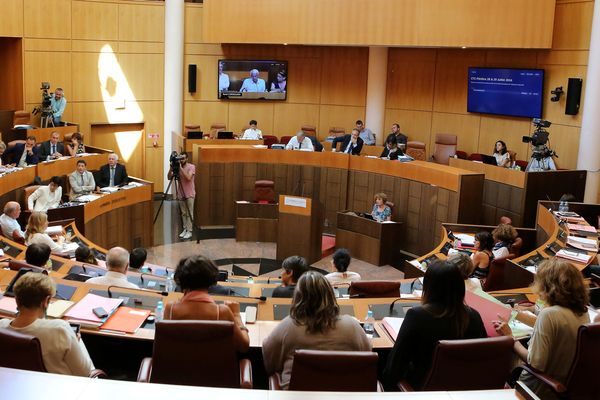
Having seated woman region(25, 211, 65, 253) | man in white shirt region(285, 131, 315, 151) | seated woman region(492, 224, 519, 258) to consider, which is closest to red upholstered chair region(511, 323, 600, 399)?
seated woman region(492, 224, 519, 258)

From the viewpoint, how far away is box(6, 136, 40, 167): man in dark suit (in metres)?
10.5

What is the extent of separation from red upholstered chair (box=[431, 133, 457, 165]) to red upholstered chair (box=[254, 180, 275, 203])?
3.95 metres

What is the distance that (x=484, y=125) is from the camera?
1370 cm

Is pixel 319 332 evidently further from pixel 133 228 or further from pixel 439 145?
pixel 439 145

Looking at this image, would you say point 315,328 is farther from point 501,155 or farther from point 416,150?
point 416,150

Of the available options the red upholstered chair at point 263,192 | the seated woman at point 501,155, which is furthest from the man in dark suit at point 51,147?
the seated woman at point 501,155

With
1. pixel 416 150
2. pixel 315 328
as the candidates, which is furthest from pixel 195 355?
pixel 416 150

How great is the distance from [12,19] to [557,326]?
12.2 m

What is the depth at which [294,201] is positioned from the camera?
1046cm

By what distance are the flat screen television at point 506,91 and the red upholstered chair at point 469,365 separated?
10016 millimetres

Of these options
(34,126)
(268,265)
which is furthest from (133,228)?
A: (34,126)

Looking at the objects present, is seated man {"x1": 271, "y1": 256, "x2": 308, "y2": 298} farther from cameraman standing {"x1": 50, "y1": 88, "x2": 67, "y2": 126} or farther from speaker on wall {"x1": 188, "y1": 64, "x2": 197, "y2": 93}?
speaker on wall {"x1": 188, "y1": 64, "x2": 197, "y2": 93}

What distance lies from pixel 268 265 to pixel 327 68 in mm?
6534

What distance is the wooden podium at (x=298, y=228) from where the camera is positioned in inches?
408
